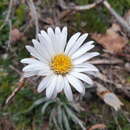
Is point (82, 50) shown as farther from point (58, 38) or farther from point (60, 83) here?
Result: point (60, 83)

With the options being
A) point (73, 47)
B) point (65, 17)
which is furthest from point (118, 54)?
point (73, 47)

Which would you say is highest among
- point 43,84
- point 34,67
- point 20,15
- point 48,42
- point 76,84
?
point 20,15

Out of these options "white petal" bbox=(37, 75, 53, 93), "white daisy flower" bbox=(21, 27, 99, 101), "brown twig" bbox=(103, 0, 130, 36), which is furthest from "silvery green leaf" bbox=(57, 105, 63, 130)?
"brown twig" bbox=(103, 0, 130, 36)

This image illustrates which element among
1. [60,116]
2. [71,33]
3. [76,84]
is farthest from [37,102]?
[71,33]

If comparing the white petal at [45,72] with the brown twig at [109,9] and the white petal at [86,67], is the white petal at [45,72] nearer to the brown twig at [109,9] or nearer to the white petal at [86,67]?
the white petal at [86,67]

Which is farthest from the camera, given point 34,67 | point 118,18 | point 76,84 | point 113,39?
point 113,39

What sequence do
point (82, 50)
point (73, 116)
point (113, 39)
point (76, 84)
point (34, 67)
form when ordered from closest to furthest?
point (34, 67)
point (76, 84)
point (82, 50)
point (73, 116)
point (113, 39)

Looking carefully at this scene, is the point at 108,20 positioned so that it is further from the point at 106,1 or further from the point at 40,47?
the point at 40,47

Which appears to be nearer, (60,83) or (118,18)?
(60,83)

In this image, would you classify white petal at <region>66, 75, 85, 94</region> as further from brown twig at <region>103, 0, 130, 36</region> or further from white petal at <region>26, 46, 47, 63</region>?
brown twig at <region>103, 0, 130, 36</region>
